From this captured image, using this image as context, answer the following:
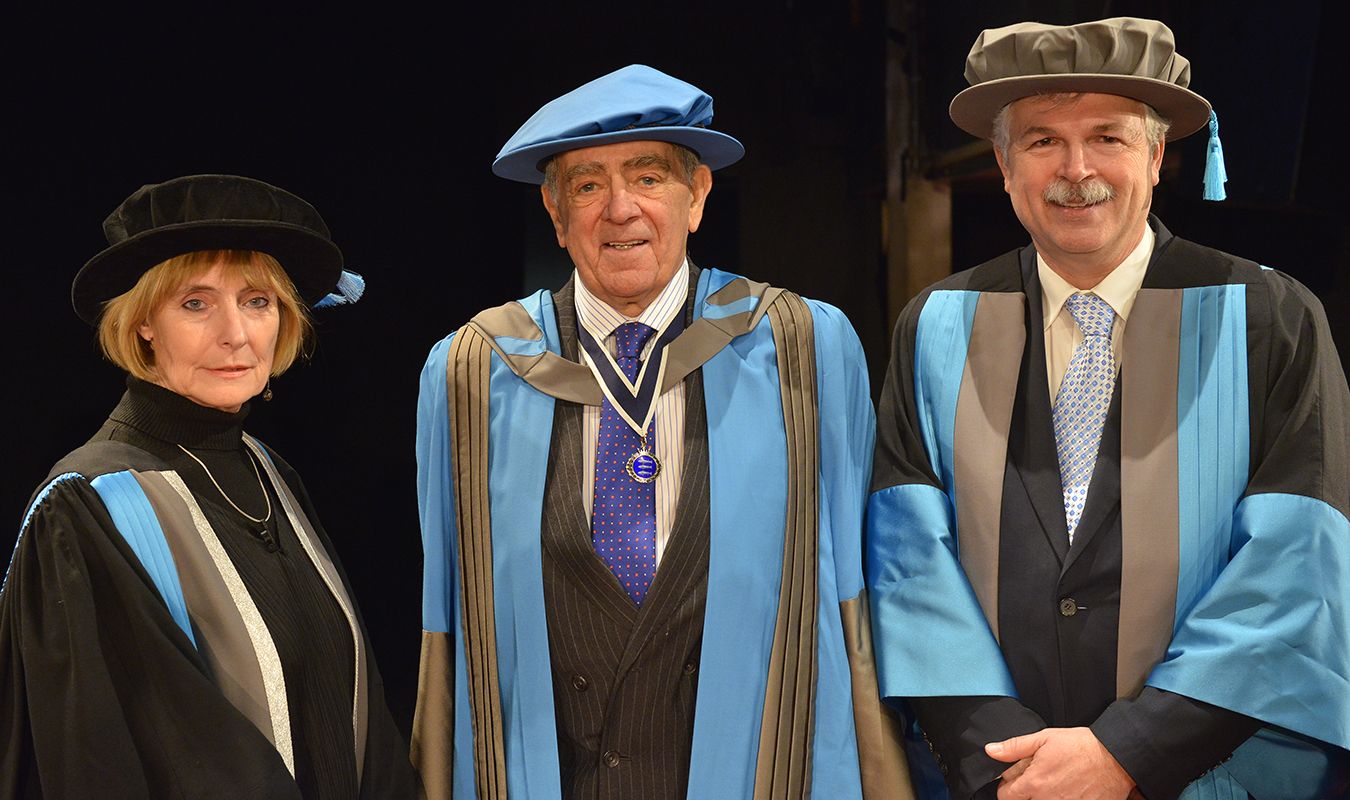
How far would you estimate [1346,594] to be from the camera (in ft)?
7.16

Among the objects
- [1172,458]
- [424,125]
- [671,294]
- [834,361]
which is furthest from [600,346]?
[424,125]

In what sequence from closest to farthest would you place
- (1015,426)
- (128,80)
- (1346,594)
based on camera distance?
1. (1346,594)
2. (1015,426)
3. (128,80)

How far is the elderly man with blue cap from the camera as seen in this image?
229 centimetres

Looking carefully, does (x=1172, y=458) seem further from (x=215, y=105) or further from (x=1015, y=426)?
(x=215, y=105)

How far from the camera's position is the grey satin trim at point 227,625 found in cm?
209

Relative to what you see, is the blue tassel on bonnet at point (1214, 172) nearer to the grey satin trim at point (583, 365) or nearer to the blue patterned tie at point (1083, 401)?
the blue patterned tie at point (1083, 401)

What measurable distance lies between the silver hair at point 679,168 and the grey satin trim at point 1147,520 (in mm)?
842

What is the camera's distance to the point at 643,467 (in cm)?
234

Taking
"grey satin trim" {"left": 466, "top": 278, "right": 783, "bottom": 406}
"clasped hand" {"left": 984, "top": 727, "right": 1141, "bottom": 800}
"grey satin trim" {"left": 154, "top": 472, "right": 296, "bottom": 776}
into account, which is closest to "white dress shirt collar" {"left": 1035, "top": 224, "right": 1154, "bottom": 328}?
"grey satin trim" {"left": 466, "top": 278, "right": 783, "bottom": 406}

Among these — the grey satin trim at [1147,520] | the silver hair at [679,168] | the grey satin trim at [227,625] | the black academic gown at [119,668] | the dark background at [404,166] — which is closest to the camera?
the black academic gown at [119,668]

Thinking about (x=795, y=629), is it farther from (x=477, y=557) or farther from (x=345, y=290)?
(x=345, y=290)

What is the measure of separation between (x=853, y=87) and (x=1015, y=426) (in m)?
1.85

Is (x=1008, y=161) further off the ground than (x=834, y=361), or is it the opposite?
(x=1008, y=161)

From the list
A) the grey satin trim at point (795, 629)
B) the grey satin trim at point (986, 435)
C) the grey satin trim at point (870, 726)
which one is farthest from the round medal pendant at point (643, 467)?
the grey satin trim at point (986, 435)
